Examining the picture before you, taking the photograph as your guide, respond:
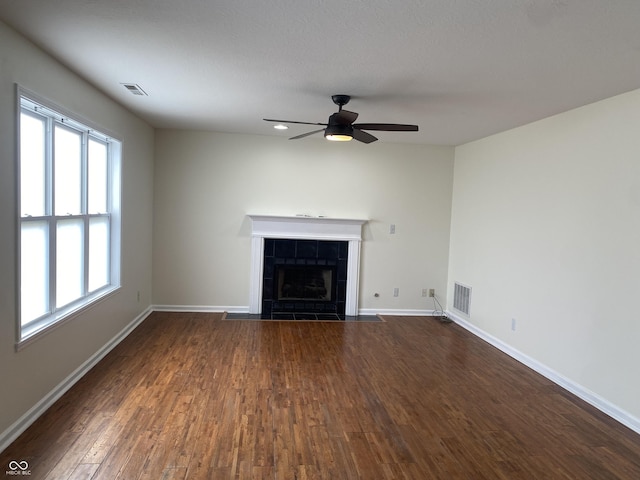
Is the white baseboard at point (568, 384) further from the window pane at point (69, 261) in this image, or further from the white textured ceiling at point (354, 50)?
the window pane at point (69, 261)

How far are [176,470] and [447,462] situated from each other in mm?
1562

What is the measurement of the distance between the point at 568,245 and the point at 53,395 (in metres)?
4.34

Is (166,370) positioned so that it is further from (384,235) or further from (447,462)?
(384,235)

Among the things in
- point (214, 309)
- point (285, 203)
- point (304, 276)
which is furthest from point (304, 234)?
point (214, 309)

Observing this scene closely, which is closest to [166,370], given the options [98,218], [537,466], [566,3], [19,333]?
[19,333]

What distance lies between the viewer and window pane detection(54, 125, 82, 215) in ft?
9.80

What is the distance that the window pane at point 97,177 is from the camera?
142 inches

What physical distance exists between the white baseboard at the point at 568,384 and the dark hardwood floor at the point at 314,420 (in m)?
0.08

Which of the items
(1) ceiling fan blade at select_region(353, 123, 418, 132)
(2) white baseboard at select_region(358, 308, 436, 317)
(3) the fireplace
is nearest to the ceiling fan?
(1) ceiling fan blade at select_region(353, 123, 418, 132)

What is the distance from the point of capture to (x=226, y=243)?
538cm

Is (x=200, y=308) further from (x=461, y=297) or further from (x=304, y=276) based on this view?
(x=461, y=297)

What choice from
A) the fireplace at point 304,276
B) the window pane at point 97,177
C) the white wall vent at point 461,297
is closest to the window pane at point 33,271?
the window pane at point 97,177

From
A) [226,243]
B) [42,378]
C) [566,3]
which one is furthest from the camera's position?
[226,243]

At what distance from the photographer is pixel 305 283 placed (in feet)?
18.5
